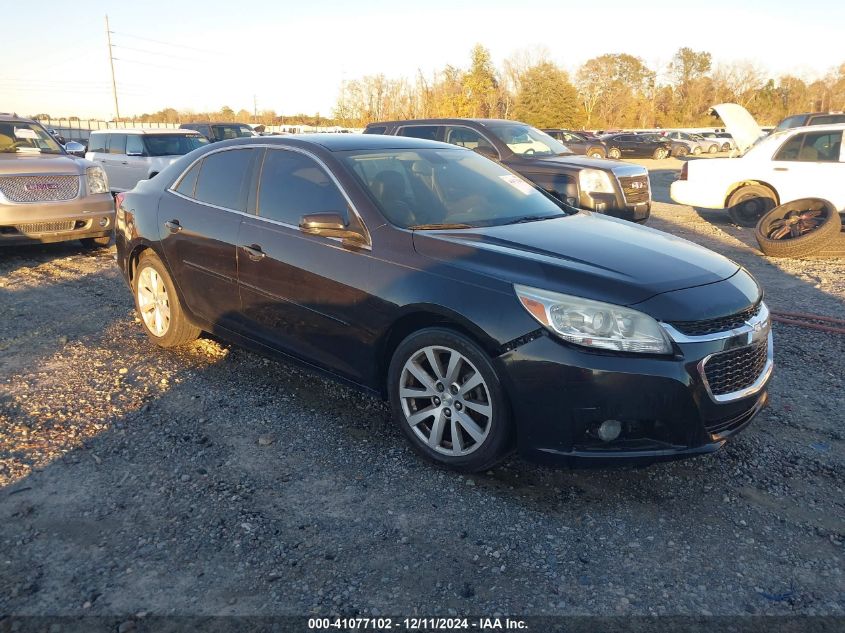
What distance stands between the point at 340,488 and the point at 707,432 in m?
1.76

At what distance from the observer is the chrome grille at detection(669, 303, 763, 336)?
9.60 feet

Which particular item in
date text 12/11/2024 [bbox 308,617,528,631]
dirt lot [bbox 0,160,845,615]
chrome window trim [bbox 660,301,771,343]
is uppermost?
chrome window trim [bbox 660,301,771,343]

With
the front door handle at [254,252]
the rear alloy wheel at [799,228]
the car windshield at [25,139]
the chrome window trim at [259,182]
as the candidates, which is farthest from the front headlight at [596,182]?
the car windshield at [25,139]

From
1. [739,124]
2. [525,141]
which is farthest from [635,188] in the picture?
[739,124]

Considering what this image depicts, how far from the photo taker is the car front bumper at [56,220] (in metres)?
8.28

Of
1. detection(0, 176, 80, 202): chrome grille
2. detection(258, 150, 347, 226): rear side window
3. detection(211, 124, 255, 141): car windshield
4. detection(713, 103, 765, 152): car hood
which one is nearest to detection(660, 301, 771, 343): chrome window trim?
detection(258, 150, 347, 226): rear side window

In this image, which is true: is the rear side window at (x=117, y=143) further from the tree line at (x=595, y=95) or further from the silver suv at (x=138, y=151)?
the tree line at (x=595, y=95)

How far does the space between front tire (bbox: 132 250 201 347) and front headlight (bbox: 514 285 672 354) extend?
3107 mm

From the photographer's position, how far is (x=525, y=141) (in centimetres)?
1031

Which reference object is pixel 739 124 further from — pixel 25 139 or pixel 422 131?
pixel 25 139

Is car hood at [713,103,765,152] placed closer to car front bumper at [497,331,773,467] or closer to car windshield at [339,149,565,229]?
car windshield at [339,149,565,229]

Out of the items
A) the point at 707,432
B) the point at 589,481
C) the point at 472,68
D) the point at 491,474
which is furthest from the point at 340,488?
the point at 472,68

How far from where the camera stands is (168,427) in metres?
3.93

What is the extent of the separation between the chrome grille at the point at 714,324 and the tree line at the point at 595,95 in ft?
140
